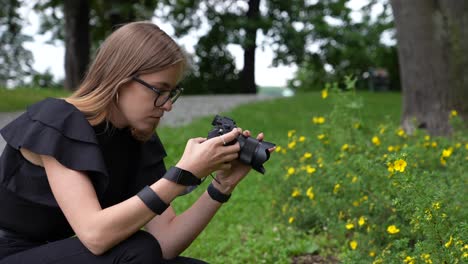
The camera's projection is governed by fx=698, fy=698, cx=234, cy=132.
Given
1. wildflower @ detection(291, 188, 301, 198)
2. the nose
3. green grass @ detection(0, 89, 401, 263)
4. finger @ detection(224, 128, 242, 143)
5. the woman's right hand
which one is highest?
the nose

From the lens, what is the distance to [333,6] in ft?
70.3

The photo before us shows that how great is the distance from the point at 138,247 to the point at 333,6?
1988cm

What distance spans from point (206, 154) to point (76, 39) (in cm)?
1604

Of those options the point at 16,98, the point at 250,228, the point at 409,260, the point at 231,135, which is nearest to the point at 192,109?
the point at 16,98

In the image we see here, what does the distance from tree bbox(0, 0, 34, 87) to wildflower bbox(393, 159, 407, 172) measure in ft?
49.7

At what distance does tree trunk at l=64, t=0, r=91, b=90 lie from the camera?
17.3 m

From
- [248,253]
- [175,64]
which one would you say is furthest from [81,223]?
[248,253]

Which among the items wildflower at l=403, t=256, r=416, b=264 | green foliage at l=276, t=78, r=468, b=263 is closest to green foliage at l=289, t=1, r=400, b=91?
green foliage at l=276, t=78, r=468, b=263

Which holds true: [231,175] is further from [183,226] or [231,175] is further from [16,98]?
[16,98]

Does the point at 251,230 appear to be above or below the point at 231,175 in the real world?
below

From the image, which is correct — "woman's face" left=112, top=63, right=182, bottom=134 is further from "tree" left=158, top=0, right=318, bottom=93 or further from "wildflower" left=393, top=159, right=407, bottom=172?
"tree" left=158, top=0, right=318, bottom=93

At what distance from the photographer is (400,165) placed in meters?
2.61

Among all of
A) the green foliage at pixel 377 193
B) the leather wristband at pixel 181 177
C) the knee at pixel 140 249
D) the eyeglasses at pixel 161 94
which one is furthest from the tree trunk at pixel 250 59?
the leather wristband at pixel 181 177

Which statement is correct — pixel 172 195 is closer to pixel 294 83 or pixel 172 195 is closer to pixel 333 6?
pixel 333 6
